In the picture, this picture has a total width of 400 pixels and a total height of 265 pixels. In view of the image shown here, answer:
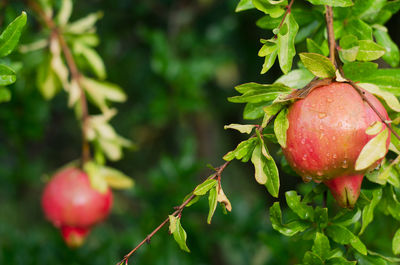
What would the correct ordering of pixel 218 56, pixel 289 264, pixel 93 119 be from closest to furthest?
pixel 93 119 < pixel 289 264 < pixel 218 56

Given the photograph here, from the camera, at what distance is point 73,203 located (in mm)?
1179

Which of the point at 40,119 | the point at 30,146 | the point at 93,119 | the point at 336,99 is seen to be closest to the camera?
the point at 336,99

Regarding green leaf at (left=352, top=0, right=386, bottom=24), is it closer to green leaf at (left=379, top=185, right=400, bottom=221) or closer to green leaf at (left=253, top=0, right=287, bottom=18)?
green leaf at (left=253, top=0, right=287, bottom=18)

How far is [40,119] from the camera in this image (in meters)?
1.66

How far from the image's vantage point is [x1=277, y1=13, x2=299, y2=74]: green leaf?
2.23 ft

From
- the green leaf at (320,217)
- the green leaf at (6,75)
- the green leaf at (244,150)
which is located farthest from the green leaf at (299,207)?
the green leaf at (6,75)

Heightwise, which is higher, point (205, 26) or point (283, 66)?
point (283, 66)

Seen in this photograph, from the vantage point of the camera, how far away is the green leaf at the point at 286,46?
0.68m

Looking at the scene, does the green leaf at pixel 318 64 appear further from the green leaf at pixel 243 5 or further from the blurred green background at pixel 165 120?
the blurred green background at pixel 165 120

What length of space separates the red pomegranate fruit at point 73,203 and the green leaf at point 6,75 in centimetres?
48

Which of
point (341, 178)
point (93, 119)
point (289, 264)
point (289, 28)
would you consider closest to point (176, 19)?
point (93, 119)

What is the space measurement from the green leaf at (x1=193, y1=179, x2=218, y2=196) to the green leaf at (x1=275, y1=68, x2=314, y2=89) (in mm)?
200

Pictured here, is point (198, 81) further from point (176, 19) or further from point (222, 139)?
point (222, 139)

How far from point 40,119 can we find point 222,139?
133 cm
